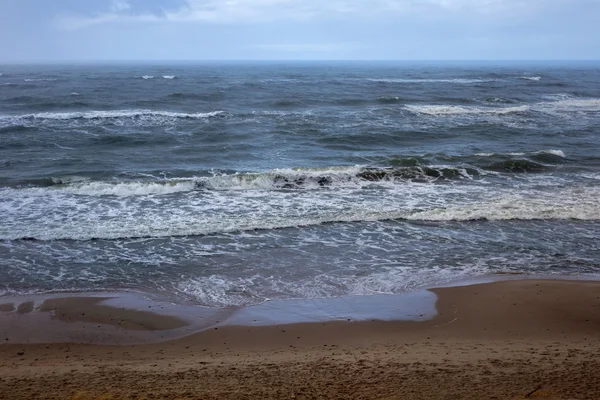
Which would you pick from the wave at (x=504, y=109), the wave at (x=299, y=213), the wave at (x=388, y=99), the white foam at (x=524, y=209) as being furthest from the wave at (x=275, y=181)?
the wave at (x=388, y=99)

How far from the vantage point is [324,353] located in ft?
21.5

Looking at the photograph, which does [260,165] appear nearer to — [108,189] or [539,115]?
[108,189]

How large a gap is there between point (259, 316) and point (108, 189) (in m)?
9.33

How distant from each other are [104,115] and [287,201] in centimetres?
1844

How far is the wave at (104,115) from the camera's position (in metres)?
27.4

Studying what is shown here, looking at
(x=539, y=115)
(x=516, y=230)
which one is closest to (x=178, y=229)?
(x=516, y=230)

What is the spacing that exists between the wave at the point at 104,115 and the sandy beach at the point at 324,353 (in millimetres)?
21631

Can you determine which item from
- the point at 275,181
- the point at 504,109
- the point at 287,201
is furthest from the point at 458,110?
the point at 287,201

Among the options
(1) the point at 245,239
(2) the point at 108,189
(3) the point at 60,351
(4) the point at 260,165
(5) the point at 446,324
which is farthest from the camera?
(4) the point at 260,165

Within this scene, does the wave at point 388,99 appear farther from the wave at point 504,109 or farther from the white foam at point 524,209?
the white foam at point 524,209

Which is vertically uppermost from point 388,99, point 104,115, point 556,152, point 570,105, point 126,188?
point 388,99

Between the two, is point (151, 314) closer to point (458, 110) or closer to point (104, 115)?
point (104, 115)

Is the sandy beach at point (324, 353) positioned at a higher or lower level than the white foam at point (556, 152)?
lower

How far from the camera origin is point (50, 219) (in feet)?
40.6
